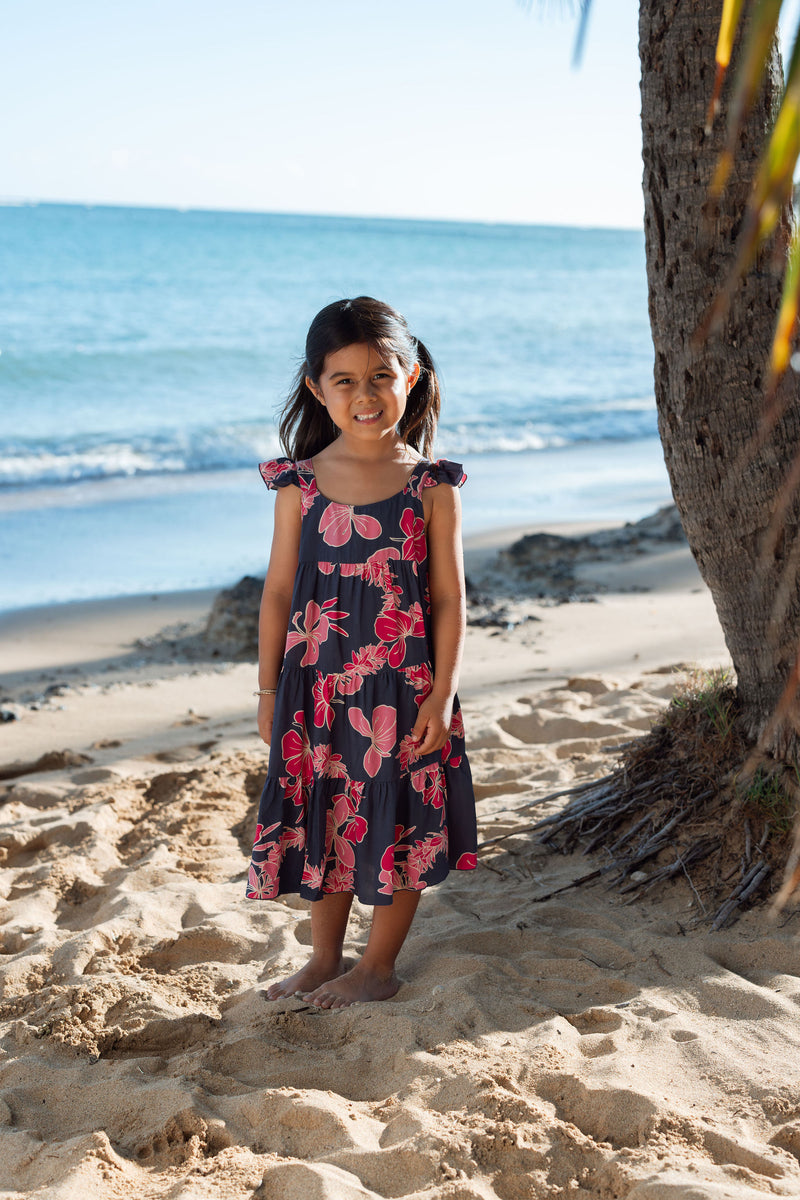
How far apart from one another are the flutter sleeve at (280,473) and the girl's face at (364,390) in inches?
7.2

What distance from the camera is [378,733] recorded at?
253 cm

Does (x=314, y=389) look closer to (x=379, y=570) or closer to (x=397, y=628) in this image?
(x=379, y=570)

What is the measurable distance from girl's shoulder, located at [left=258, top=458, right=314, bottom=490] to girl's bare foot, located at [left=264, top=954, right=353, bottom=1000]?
4.14ft

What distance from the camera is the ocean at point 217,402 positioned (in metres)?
9.44

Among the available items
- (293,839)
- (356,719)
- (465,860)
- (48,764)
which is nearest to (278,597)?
(356,719)

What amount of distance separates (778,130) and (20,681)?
5.73 metres

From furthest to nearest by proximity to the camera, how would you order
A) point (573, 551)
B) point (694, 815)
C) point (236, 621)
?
point (573, 551) < point (236, 621) < point (694, 815)

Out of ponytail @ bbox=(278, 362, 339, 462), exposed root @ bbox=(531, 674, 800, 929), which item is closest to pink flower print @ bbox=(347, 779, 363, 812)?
exposed root @ bbox=(531, 674, 800, 929)

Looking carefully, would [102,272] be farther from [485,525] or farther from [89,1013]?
[89,1013]

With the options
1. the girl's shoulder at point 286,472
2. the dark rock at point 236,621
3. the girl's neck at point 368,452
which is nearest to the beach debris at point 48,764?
the dark rock at point 236,621

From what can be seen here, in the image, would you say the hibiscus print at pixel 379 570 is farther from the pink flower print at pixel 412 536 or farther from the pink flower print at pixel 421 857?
the pink flower print at pixel 421 857

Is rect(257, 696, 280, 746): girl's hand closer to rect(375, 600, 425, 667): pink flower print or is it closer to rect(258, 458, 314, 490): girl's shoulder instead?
rect(375, 600, 425, 667): pink flower print

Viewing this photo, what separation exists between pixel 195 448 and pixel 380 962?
11859 mm

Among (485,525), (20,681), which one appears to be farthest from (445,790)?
(485,525)
